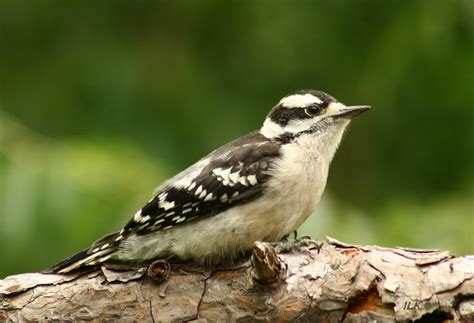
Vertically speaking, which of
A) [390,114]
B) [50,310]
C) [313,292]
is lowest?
[313,292]

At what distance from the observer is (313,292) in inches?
218

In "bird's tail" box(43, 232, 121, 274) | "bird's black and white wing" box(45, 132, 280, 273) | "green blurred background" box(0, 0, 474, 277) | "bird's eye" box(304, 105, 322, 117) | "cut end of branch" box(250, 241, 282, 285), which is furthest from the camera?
"green blurred background" box(0, 0, 474, 277)

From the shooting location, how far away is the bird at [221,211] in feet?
19.9

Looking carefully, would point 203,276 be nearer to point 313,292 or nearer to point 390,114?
point 313,292

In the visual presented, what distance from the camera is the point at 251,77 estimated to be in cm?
1020

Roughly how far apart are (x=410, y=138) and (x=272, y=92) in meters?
1.62

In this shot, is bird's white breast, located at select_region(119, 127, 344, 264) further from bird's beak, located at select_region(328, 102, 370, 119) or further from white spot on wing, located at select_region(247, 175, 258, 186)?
bird's beak, located at select_region(328, 102, 370, 119)

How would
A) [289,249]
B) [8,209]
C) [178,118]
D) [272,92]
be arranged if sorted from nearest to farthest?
[289,249] → [8,209] → [178,118] → [272,92]

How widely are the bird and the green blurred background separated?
1676 mm

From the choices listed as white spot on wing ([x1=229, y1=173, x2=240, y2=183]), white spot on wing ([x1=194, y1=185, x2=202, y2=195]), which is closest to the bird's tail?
white spot on wing ([x1=194, y1=185, x2=202, y2=195])

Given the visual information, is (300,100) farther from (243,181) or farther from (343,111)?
(243,181)

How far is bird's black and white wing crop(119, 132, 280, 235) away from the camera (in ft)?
20.1

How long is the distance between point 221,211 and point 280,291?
2.78ft

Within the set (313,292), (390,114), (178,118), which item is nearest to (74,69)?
(178,118)
